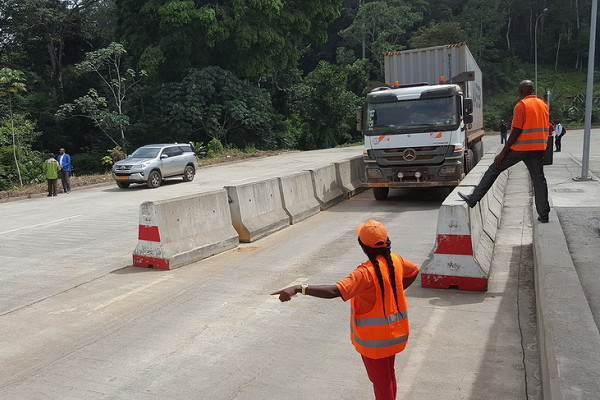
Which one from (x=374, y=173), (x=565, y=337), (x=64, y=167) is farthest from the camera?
(x=64, y=167)

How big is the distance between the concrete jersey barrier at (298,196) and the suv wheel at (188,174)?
1062 centimetres

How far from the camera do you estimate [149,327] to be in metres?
5.67

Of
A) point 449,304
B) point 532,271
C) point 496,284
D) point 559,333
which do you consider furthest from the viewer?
point 532,271

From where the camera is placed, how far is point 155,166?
20.4 metres

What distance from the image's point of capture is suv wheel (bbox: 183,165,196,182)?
2217 cm

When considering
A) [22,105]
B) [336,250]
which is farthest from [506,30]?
[336,250]

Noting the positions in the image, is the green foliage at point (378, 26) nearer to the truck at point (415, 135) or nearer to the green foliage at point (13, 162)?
the green foliage at point (13, 162)

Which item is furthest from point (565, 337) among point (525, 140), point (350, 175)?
point (350, 175)

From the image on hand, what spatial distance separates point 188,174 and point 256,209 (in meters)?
12.7

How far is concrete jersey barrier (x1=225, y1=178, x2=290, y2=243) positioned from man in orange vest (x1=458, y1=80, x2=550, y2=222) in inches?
162

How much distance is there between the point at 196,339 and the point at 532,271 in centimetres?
468

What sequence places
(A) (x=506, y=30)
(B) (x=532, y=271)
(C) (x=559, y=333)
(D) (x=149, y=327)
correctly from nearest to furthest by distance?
(C) (x=559, y=333), (D) (x=149, y=327), (B) (x=532, y=271), (A) (x=506, y=30)

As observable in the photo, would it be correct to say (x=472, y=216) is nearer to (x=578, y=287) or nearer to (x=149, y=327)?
(x=578, y=287)

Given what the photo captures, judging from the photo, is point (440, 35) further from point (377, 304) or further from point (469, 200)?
point (377, 304)
